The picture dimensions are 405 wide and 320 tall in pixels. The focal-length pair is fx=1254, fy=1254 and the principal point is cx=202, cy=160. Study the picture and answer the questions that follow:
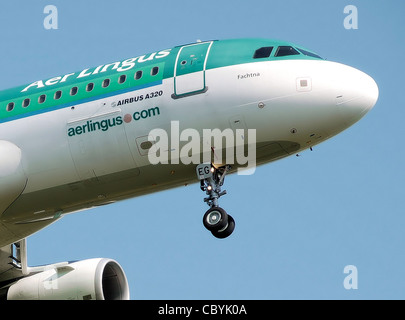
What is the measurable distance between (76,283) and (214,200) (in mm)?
7388

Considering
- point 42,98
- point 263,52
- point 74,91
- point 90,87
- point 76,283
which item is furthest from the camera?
point 76,283

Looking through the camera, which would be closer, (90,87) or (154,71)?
(154,71)

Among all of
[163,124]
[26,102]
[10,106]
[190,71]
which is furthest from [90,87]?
[190,71]

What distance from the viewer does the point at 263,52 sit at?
39.7m

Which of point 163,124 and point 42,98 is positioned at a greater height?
point 42,98

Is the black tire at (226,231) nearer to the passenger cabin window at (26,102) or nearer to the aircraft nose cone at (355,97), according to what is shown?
the aircraft nose cone at (355,97)

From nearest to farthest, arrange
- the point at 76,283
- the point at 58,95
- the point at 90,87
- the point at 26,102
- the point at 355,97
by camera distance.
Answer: the point at 355,97, the point at 90,87, the point at 58,95, the point at 26,102, the point at 76,283

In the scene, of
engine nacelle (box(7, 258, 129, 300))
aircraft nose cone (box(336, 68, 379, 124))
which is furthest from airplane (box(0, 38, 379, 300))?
engine nacelle (box(7, 258, 129, 300))

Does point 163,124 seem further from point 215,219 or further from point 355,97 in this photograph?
point 355,97

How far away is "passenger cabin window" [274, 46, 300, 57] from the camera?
39.6 metres

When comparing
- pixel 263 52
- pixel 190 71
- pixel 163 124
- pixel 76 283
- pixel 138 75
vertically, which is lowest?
pixel 76 283
